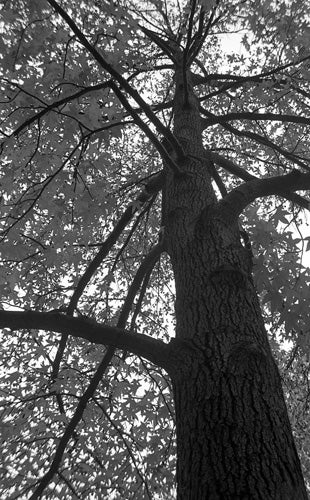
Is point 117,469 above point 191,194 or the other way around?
the other way around

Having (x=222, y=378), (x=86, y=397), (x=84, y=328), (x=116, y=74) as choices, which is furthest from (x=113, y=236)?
(x=222, y=378)

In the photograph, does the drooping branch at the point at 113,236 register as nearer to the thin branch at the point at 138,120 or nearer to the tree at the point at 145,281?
the tree at the point at 145,281

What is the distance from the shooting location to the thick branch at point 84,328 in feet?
6.61

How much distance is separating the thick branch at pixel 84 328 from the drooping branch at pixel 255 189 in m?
1.02

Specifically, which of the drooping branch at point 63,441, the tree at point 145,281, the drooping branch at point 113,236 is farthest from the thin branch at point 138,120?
the drooping branch at point 63,441

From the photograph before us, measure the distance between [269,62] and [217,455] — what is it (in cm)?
474

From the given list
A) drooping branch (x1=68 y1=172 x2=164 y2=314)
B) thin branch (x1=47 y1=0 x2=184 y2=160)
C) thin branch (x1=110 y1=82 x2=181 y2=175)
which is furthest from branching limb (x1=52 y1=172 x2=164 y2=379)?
thin branch (x1=110 y1=82 x2=181 y2=175)

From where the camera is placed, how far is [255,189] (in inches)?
102

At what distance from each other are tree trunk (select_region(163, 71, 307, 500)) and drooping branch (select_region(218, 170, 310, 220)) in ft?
0.21

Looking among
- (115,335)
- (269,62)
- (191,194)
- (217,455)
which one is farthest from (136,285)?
(269,62)

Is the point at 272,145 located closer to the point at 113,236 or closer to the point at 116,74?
the point at 113,236

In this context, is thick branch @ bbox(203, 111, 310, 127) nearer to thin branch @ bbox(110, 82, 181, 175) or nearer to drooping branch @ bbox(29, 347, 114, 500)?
thin branch @ bbox(110, 82, 181, 175)

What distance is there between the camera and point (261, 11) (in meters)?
3.86

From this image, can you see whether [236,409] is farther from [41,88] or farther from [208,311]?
[41,88]
